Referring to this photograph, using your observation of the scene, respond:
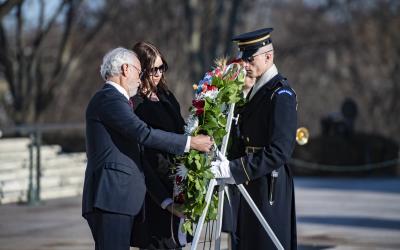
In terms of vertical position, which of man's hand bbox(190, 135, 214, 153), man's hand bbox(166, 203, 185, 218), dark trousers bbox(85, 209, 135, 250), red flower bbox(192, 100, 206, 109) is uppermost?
red flower bbox(192, 100, 206, 109)

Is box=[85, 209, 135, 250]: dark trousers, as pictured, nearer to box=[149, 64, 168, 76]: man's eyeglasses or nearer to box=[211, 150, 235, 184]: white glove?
box=[211, 150, 235, 184]: white glove

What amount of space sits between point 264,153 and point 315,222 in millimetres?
6758

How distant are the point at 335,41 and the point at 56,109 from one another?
12.0 meters

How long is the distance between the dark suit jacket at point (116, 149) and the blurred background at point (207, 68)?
4.59 meters

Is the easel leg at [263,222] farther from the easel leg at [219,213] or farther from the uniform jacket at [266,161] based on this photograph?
the easel leg at [219,213]

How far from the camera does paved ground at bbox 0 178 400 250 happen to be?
10867 mm

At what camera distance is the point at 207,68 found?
93.2 ft

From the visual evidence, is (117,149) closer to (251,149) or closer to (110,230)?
(110,230)

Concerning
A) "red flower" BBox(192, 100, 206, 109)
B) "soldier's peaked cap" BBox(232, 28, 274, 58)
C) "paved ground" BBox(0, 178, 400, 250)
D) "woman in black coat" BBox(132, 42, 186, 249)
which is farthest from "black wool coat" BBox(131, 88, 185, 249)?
"paved ground" BBox(0, 178, 400, 250)

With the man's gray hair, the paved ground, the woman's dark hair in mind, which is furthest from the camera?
the paved ground

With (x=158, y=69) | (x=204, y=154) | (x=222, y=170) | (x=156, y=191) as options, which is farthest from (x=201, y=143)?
(x=158, y=69)

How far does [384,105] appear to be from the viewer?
4359cm

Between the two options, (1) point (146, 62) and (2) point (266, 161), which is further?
(1) point (146, 62)

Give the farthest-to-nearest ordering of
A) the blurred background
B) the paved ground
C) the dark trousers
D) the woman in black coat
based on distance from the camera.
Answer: the blurred background
the paved ground
the woman in black coat
the dark trousers
